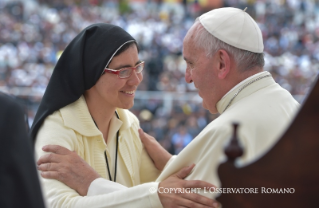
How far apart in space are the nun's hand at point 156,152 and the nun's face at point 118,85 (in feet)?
1.30

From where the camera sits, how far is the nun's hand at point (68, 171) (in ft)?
9.97

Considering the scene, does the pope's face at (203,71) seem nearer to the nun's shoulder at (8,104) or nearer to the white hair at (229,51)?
the white hair at (229,51)

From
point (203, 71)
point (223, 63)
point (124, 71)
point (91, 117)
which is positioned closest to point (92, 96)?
point (91, 117)

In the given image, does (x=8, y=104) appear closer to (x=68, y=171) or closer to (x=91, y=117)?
(x=68, y=171)

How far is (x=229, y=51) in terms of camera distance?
2.89m

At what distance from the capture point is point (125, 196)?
9.24 ft

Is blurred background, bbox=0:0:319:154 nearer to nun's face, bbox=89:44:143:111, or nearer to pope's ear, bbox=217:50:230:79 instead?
nun's face, bbox=89:44:143:111

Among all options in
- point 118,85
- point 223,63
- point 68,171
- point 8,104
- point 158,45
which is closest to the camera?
point 8,104

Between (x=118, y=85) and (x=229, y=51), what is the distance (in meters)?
0.87

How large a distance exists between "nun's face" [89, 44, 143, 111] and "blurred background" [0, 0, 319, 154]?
9.02m

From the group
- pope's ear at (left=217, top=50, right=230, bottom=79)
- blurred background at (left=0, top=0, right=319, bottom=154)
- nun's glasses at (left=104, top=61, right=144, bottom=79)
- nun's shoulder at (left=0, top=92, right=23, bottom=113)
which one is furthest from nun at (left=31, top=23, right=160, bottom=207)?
blurred background at (left=0, top=0, right=319, bottom=154)

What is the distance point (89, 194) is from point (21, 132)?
4.93ft

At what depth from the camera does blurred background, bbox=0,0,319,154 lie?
13641 millimetres

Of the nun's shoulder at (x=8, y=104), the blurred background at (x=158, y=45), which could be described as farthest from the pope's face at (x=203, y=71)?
the blurred background at (x=158, y=45)
